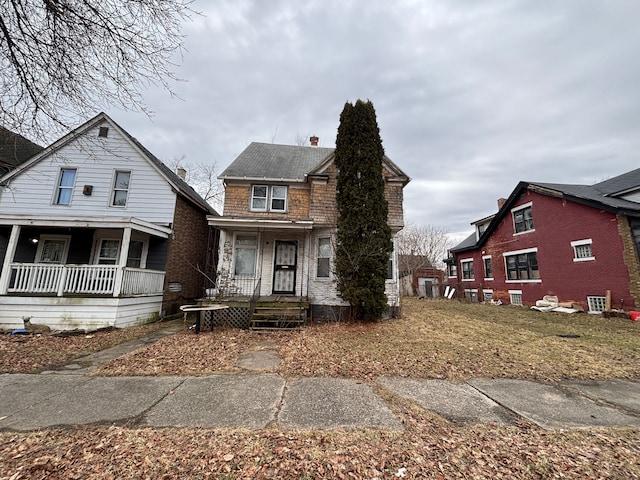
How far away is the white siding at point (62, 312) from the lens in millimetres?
7902

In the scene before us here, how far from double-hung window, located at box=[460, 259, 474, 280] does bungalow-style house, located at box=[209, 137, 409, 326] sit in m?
14.5

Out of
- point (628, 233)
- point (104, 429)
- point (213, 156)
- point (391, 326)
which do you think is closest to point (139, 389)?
point (104, 429)

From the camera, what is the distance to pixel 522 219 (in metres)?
16.0

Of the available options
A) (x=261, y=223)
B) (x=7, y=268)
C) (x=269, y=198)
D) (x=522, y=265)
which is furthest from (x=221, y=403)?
(x=522, y=265)

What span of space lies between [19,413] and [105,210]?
9.54 m

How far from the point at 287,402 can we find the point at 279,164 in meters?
10.8

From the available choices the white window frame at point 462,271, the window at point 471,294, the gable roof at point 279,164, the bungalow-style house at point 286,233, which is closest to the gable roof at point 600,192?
the white window frame at point 462,271

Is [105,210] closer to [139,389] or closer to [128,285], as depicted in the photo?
[128,285]

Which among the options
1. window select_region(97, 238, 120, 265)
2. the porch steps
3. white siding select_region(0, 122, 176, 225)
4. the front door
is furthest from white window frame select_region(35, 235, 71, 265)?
the porch steps

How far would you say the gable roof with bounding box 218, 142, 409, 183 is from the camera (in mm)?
10773

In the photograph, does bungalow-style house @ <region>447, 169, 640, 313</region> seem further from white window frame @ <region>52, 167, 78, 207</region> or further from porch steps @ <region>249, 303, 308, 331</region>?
white window frame @ <region>52, 167, 78, 207</region>

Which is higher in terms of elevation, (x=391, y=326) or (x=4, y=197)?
(x=4, y=197)

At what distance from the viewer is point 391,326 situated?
816 cm

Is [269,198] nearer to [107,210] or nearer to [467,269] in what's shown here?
[107,210]
